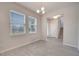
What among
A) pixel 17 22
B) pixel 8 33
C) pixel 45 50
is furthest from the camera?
pixel 8 33

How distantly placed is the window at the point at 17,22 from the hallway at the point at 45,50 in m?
0.58

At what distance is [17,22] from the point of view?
9.90 feet

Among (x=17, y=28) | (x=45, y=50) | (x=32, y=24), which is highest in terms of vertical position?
(x=32, y=24)

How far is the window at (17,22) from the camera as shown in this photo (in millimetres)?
3045

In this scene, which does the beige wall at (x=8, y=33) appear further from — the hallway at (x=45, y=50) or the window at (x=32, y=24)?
the hallway at (x=45, y=50)

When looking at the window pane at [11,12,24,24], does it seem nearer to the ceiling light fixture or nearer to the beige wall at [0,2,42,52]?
the beige wall at [0,2,42,52]

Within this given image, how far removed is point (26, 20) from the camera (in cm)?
322

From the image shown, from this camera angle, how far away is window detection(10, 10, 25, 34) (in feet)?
9.99

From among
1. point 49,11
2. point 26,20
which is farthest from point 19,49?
point 49,11

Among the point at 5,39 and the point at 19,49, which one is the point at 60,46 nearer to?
the point at 19,49

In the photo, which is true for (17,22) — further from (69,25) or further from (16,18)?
(69,25)

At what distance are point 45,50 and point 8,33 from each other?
1382 millimetres

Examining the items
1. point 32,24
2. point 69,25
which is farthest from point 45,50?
point 69,25

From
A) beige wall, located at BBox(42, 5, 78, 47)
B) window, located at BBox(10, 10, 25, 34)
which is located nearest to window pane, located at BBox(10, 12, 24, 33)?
window, located at BBox(10, 10, 25, 34)
